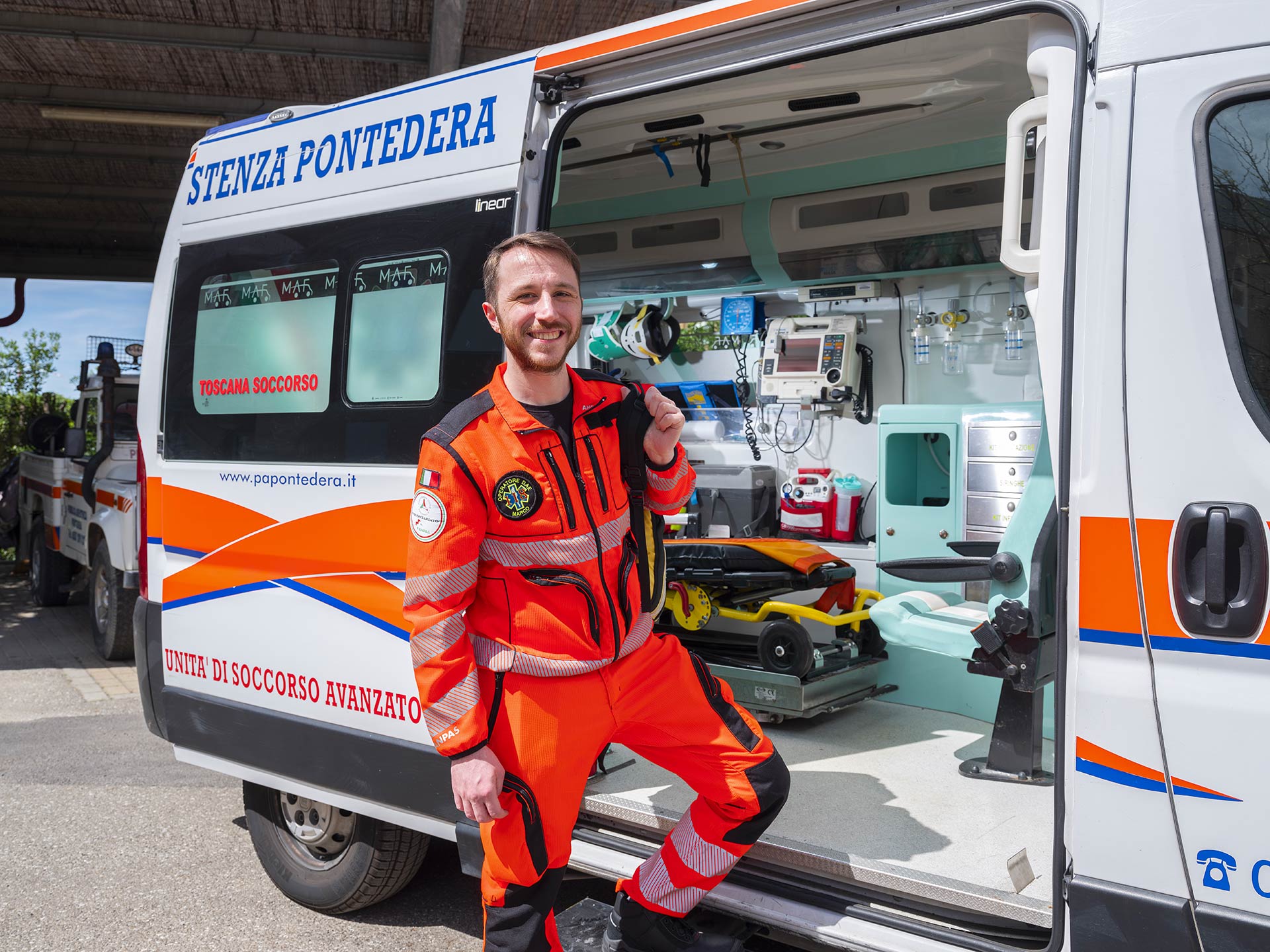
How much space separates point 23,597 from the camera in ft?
36.0

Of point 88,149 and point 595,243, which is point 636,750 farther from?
point 88,149

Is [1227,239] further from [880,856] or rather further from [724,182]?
[724,182]

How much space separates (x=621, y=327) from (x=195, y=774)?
3.30m

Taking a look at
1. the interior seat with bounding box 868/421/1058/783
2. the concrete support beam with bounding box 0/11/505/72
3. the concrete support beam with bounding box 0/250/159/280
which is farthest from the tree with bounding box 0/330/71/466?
the interior seat with bounding box 868/421/1058/783

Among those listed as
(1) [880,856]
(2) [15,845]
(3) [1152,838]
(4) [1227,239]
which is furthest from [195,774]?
(4) [1227,239]

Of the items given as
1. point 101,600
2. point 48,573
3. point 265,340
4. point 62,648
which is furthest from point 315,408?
point 48,573

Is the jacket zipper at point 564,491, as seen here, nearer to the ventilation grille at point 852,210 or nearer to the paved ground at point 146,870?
the paved ground at point 146,870

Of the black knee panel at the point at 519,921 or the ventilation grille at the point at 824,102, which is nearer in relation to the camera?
the black knee panel at the point at 519,921

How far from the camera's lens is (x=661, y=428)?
7.70 feet

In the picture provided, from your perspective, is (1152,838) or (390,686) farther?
(390,686)

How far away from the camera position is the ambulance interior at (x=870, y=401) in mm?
2898

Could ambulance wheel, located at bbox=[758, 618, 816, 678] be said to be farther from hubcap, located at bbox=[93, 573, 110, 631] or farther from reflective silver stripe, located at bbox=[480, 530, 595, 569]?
hubcap, located at bbox=[93, 573, 110, 631]

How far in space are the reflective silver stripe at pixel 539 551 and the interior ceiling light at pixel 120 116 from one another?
26.2 ft

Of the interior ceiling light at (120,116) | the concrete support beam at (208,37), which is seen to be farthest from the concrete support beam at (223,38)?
the interior ceiling light at (120,116)
